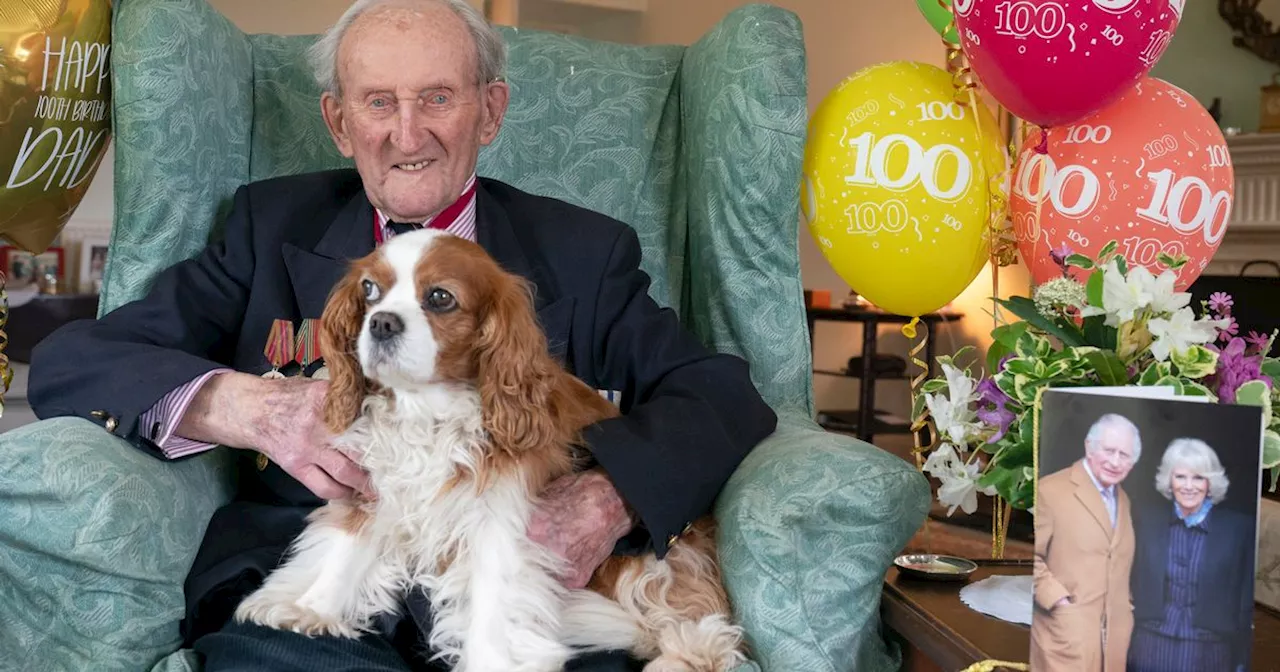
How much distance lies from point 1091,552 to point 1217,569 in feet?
0.40

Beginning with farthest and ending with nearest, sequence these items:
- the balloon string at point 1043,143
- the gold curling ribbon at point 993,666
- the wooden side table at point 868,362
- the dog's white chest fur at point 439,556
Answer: the wooden side table at point 868,362, the balloon string at point 1043,143, the dog's white chest fur at point 439,556, the gold curling ribbon at point 993,666

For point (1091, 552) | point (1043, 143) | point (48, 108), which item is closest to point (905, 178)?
point (1043, 143)

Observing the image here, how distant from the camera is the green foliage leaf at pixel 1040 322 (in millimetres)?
1524

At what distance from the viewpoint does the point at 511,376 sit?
1545 mm

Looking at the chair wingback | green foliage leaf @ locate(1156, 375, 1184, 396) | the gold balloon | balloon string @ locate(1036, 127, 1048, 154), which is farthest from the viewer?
balloon string @ locate(1036, 127, 1048, 154)

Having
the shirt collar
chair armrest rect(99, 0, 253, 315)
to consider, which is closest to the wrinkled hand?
the shirt collar

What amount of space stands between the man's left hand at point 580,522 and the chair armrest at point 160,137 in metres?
0.97

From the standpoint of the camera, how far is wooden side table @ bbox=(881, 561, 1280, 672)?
153 cm

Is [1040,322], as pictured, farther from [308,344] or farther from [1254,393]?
[308,344]

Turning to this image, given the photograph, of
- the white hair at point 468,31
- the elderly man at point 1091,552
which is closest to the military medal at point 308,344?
the white hair at point 468,31

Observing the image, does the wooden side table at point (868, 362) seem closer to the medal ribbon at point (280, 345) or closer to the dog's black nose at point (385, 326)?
the medal ribbon at point (280, 345)

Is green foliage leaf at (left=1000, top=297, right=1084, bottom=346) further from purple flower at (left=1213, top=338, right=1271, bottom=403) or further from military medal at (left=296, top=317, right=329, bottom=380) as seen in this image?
military medal at (left=296, top=317, right=329, bottom=380)

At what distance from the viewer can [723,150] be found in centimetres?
235

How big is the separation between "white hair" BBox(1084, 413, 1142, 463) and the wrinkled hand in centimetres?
102
